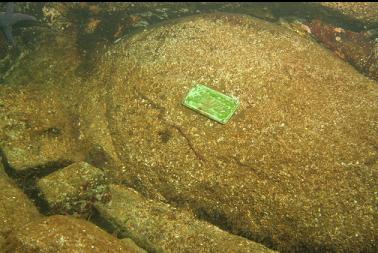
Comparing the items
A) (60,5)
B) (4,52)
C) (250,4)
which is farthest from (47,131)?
(250,4)

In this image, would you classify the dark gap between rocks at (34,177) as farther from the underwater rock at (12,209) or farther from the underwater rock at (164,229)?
the underwater rock at (164,229)

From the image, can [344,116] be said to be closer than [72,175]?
No

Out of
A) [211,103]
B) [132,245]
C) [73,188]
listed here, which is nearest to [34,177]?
[73,188]

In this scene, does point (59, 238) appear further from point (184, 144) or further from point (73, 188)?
point (184, 144)

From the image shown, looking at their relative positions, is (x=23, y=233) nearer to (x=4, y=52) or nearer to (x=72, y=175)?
(x=72, y=175)

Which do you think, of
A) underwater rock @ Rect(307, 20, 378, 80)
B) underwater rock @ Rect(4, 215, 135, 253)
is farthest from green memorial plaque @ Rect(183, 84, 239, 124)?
underwater rock @ Rect(307, 20, 378, 80)

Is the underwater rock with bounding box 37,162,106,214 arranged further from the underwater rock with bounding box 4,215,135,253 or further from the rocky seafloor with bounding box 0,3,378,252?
the underwater rock with bounding box 4,215,135,253

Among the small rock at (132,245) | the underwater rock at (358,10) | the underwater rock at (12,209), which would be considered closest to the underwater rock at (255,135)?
the small rock at (132,245)
